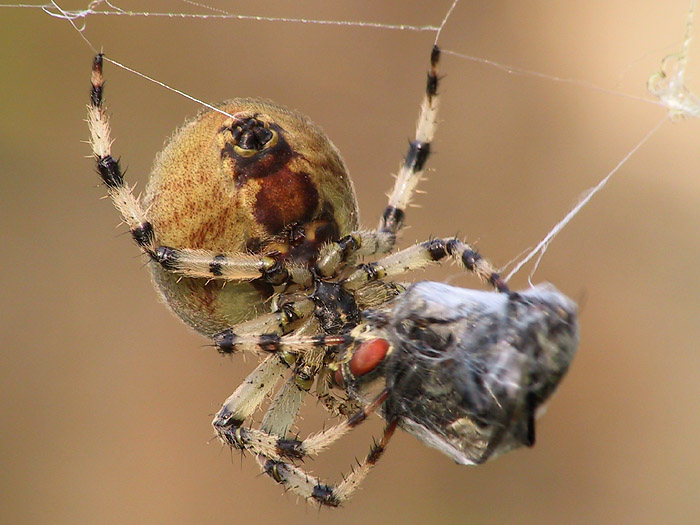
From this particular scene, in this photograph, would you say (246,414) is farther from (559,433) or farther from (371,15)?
(371,15)

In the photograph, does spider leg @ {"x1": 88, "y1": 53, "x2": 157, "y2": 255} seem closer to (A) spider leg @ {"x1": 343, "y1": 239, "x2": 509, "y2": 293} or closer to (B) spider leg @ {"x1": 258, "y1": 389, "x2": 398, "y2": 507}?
(A) spider leg @ {"x1": 343, "y1": 239, "x2": 509, "y2": 293}

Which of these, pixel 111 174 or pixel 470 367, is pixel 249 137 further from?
pixel 470 367

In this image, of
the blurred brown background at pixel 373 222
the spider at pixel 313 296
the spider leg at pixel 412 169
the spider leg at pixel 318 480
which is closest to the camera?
the spider at pixel 313 296

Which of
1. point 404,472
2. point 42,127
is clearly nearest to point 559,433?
point 404,472

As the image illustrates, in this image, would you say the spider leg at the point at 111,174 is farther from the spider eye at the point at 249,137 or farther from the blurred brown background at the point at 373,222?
the blurred brown background at the point at 373,222

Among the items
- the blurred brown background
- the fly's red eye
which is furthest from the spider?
the blurred brown background

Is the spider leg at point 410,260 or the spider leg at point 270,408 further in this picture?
the spider leg at point 270,408

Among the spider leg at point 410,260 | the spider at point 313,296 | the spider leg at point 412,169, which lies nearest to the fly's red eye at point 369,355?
the spider at point 313,296
